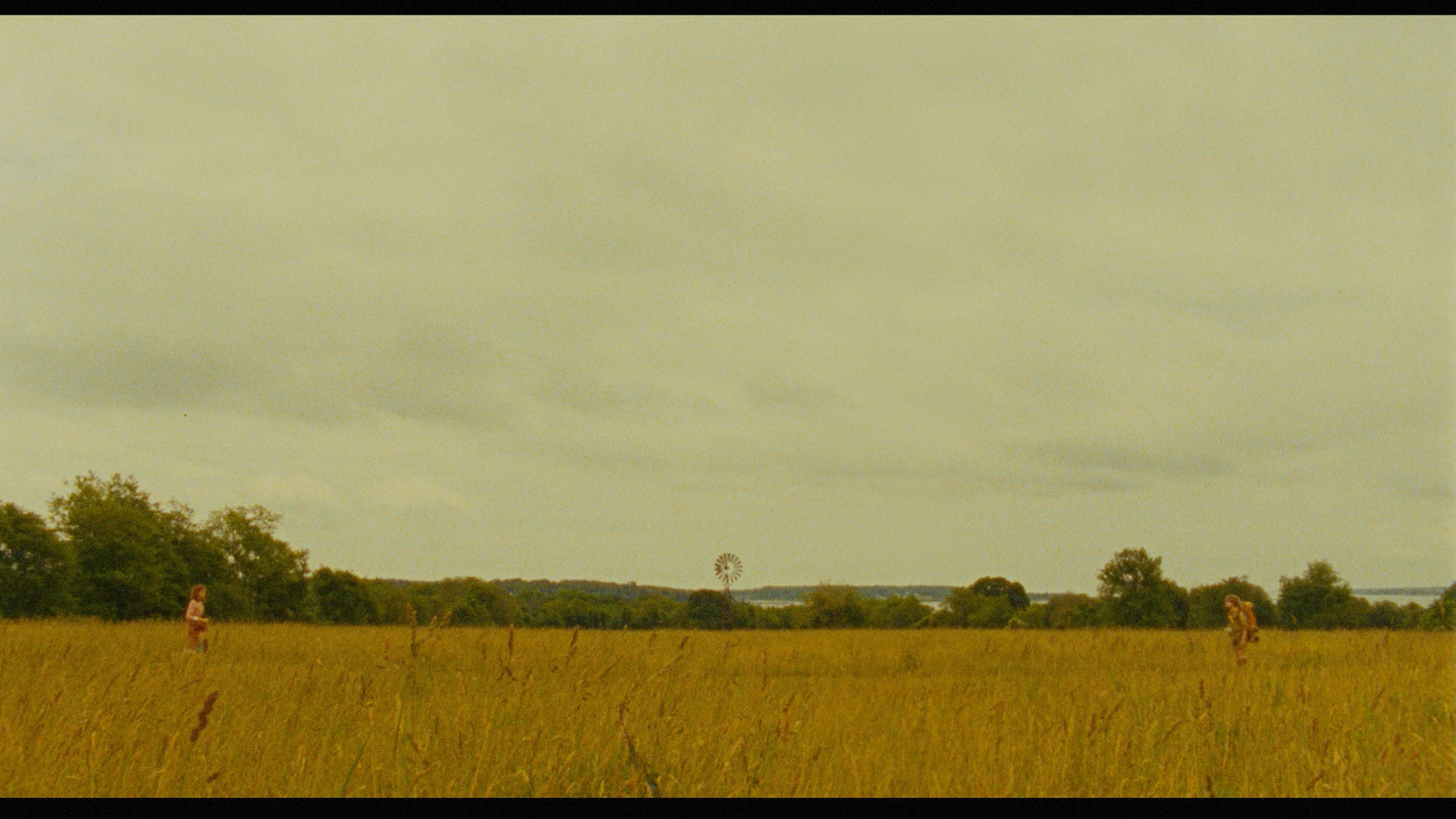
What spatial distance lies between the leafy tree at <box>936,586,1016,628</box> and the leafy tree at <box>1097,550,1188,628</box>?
31.8 feet

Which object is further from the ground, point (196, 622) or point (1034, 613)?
point (196, 622)

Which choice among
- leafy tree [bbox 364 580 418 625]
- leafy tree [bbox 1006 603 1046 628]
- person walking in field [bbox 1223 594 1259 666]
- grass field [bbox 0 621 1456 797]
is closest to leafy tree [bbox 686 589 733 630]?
leafy tree [bbox 364 580 418 625]

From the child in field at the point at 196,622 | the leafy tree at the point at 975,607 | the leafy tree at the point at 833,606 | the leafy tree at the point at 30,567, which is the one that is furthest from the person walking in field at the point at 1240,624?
the leafy tree at the point at 975,607

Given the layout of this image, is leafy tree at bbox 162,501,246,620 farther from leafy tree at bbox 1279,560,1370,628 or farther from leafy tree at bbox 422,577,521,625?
leafy tree at bbox 1279,560,1370,628

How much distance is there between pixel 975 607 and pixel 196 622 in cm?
8748

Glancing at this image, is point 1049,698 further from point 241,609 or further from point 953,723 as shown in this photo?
point 241,609

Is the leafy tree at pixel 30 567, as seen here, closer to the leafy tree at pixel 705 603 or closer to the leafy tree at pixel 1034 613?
the leafy tree at pixel 705 603

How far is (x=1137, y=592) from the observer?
7125 cm

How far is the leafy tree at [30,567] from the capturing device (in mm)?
42625

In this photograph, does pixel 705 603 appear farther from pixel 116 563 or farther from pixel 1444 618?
pixel 1444 618

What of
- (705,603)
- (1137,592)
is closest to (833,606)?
(705,603)

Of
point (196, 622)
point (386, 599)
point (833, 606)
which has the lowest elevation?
point (386, 599)

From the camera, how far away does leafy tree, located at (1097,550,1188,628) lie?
70.6 metres
